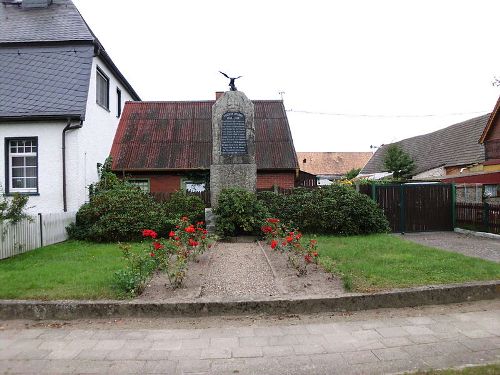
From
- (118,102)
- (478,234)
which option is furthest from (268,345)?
(118,102)

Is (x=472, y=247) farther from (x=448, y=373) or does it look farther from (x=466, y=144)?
(x=466, y=144)

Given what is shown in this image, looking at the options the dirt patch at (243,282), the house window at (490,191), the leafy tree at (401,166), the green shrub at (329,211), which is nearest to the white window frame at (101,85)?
the green shrub at (329,211)

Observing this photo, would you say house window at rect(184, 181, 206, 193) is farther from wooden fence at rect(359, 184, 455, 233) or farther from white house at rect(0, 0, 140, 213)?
wooden fence at rect(359, 184, 455, 233)

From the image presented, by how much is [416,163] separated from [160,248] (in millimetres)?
30910

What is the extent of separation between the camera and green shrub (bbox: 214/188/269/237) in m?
11.2

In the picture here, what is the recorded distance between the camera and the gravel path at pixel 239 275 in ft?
20.3

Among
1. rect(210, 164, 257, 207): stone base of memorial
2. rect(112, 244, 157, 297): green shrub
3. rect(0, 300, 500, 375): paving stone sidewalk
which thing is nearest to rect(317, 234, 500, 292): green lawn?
rect(0, 300, 500, 375): paving stone sidewalk

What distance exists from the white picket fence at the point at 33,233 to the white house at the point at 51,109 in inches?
65.5

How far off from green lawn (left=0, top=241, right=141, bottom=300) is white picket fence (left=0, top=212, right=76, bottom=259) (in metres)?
0.28

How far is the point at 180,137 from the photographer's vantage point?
18828 mm

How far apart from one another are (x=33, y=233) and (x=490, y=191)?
16412 mm

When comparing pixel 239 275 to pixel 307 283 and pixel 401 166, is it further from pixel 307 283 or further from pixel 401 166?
pixel 401 166

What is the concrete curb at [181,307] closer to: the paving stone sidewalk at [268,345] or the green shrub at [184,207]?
the paving stone sidewalk at [268,345]

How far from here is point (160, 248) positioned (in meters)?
6.87
